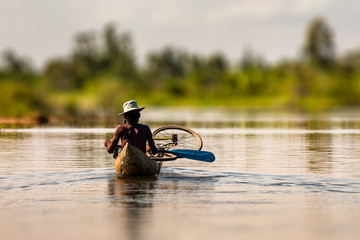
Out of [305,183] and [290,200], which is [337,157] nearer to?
[305,183]

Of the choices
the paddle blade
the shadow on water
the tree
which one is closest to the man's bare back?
the shadow on water

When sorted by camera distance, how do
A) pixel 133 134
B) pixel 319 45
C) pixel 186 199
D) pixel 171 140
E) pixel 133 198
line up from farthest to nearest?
pixel 319 45 → pixel 171 140 → pixel 133 134 → pixel 133 198 → pixel 186 199

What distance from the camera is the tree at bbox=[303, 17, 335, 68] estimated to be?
160250 mm

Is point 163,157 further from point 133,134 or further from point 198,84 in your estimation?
point 198,84

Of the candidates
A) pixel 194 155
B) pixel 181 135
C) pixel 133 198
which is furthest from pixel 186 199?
pixel 181 135

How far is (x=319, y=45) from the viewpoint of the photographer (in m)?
161

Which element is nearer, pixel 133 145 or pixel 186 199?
pixel 186 199

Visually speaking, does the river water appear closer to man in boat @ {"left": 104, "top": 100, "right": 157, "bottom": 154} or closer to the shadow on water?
the shadow on water

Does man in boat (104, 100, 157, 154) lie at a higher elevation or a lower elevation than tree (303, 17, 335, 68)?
lower

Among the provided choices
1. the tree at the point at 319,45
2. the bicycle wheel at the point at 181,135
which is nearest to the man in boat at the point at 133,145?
the bicycle wheel at the point at 181,135

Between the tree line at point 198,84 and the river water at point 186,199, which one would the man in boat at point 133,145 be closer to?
the river water at point 186,199

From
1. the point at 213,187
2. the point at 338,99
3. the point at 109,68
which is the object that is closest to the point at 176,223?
the point at 213,187

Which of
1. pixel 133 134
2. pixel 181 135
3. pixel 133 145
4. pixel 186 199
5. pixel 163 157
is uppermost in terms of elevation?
pixel 133 134

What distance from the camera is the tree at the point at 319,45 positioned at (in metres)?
160
